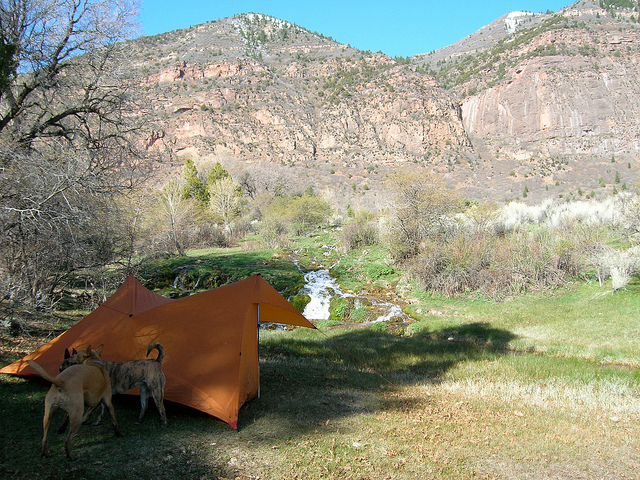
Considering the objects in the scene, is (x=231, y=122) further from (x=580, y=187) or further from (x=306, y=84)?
(x=580, y=187)

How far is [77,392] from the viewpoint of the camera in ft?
14.7

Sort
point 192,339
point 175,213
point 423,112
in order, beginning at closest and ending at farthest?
point 192,339
point 175,213
point 423,112

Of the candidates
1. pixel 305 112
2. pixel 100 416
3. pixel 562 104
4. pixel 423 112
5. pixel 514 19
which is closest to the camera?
pixel 100 416

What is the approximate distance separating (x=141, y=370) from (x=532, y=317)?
15.3 m

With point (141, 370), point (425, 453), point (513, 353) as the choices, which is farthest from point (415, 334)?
point (141, 370)

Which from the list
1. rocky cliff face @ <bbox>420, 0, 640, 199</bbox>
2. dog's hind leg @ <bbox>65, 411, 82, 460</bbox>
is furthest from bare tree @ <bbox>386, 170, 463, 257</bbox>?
rocky cliff face @ <bbox>420, 0, 640, 199</bbox>

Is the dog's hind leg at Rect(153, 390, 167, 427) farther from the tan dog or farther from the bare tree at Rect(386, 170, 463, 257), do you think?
the bare tree at Rect(386, 170, 463, 257)

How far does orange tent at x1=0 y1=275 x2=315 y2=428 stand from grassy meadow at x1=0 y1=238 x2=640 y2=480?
1.15 ft

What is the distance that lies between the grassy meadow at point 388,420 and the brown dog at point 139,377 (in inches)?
12.8

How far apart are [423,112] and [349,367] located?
85.3 m

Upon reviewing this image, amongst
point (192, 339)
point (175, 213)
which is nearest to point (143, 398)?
point (192, 339)

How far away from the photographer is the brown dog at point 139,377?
5.50 meters

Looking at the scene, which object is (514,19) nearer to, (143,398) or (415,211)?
(415,211)

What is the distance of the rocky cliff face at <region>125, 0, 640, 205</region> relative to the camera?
7494 cm
